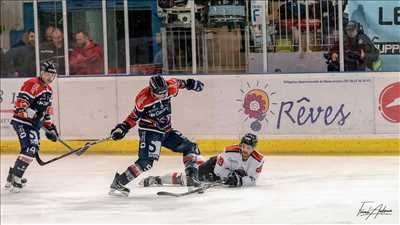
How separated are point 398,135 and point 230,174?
5.14 feet

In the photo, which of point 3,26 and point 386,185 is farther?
point 3,26

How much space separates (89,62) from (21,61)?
0.63 meters

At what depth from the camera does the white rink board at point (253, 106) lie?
671 cm

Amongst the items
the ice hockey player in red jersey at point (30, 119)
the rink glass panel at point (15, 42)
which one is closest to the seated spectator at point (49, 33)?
the rink glass panel at point (15, 42)

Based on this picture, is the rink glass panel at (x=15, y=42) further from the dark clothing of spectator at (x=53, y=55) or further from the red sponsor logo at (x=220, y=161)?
the red sponsor logo at (x=220, y=161)

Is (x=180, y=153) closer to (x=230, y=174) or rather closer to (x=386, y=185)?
(x=230, y=174)

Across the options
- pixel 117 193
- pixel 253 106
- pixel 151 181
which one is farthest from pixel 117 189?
pixel 253 106

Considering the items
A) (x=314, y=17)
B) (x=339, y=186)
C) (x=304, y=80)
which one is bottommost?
(x=339, y=186)

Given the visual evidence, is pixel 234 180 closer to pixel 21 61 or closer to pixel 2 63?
pixel 21 61

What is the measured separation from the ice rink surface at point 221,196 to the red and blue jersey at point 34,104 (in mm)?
375

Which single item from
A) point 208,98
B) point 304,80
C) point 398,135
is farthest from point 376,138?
point 208,98

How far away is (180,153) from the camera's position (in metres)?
5.55

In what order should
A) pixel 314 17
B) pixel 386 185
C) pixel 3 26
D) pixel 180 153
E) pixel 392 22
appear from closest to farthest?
pixel 386 185 → pixel 180 153 → pixel 392 22 → pixel 314 17 → pixel 3 26

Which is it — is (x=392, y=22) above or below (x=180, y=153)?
above
